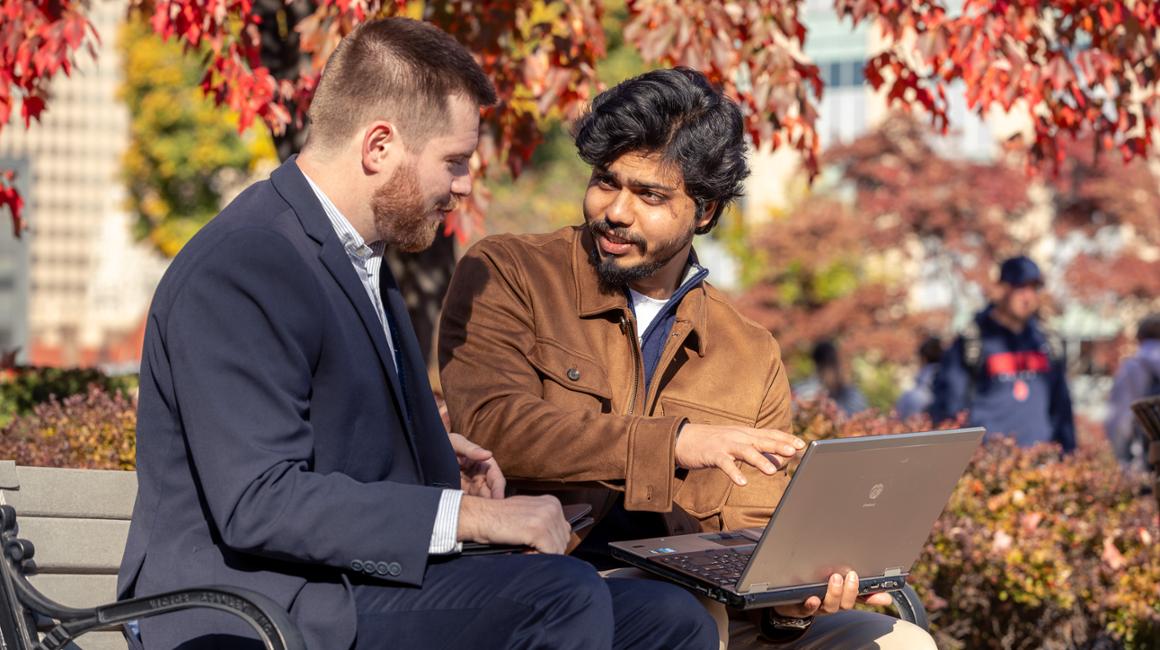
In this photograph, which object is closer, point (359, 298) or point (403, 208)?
point (359, 298)

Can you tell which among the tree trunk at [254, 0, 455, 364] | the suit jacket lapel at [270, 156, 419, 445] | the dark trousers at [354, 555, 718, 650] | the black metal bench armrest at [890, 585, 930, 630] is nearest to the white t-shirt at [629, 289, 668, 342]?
the black metal bench armrest at [890, 585, 930, 630]

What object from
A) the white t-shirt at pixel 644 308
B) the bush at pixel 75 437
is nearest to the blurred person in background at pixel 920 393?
the bush at pixel 75 437

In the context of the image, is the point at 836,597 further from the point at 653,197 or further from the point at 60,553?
the point at 60,553

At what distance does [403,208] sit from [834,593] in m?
1.18

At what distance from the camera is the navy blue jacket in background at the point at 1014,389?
28.7 feet

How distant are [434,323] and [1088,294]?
17.7m

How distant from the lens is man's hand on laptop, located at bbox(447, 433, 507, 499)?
11.0ft

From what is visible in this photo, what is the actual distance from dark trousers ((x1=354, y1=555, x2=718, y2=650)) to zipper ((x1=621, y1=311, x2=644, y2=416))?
1.02 meters

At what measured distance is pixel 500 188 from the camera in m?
30.4

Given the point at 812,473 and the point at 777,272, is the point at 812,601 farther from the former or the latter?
the point at 777,272

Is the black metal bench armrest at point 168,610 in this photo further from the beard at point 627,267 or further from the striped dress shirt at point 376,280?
the beard at point 627,267

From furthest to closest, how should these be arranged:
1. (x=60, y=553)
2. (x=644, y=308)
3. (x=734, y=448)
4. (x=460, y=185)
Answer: (x=644, y=308) < (x=60, y=553) < (x=734, y=448) < (x=460, y=185)

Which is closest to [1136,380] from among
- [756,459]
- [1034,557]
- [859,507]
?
[1034,557]

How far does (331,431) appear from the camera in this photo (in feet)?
8.90
